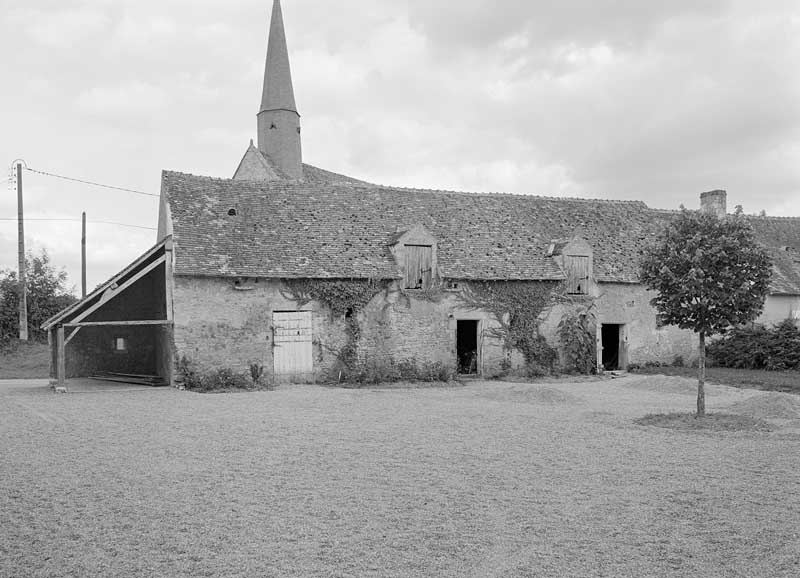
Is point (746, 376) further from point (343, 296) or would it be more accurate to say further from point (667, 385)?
point (343, 296)

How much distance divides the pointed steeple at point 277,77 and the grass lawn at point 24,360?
16882mm

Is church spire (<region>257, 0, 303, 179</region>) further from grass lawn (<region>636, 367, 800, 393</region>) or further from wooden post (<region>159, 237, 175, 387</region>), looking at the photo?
grass lawn (<region>636, 367, 800, 393</region>)

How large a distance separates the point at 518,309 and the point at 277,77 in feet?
72.2

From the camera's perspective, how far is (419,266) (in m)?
24.3

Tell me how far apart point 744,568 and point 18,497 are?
795 centimetres

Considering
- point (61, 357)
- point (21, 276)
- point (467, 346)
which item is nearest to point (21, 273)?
point (21, 276)

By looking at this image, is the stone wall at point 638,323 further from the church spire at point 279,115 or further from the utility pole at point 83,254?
the utility pole at point 83,254

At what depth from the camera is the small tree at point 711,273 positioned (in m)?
14.7

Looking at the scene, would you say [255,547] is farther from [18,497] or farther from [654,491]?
[654,491]

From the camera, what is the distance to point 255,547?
22.7 ft

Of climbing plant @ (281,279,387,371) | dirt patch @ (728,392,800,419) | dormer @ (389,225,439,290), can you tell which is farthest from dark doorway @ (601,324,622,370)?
dirt patch @ (728,392,800,419)

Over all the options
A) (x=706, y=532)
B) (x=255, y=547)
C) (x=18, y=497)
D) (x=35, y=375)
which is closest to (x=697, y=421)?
(x=706, y=532)

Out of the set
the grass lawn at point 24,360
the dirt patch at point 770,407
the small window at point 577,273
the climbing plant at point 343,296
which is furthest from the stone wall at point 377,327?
the grass lawn at point 24,360

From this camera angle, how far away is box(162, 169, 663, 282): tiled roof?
22.7m
